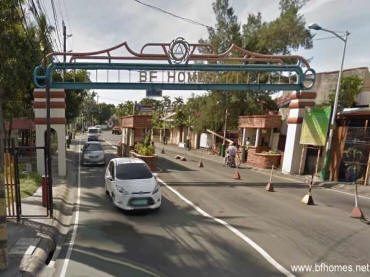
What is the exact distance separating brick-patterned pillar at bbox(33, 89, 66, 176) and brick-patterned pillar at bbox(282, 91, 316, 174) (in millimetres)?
13310

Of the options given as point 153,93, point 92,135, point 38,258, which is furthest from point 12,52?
point 92,135

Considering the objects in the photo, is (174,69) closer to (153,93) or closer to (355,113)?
(153,93)

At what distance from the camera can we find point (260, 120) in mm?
20969

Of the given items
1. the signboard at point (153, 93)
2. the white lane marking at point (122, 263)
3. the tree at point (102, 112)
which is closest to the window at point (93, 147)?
the signboard at point (153, 93)

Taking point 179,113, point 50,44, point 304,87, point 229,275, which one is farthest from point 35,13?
point 179,113

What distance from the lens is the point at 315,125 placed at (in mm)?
14453

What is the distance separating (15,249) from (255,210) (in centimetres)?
685

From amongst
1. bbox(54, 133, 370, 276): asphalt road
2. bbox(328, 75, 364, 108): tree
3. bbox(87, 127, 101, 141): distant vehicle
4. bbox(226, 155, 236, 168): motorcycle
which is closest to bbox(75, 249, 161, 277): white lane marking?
bbox(54, 133, 370, 276): asphalt road

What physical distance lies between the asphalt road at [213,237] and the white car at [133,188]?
1.26 feet

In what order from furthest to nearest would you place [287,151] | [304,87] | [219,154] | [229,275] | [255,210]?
[219,154]
[287,151]
[304,87]
[255,210]
[229,275]

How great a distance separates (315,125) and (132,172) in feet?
35.9

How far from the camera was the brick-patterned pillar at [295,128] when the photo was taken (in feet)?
50.5

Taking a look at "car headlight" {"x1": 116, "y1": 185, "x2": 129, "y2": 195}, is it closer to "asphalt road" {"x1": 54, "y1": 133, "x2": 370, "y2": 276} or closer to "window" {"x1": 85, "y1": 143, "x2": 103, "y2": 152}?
"asphalt road" {"x1": 54, "y1": 133, "x2": 370, "y2": 276}

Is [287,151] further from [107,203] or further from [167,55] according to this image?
[107,203]
